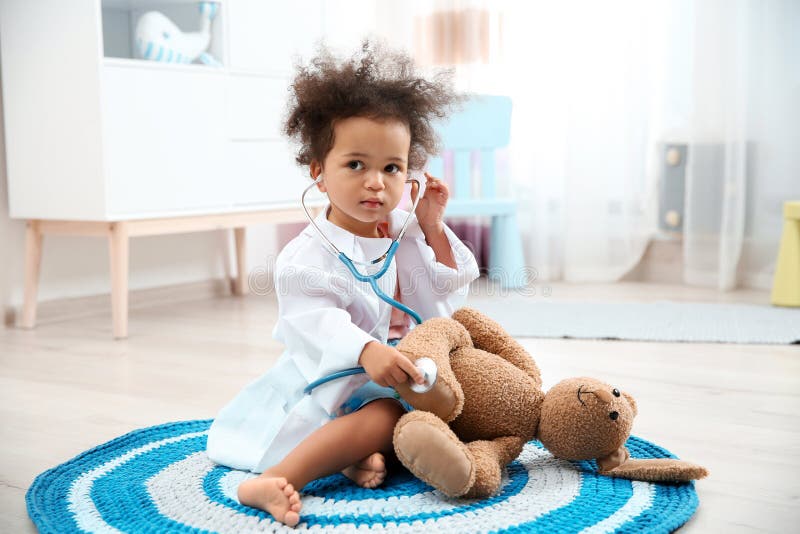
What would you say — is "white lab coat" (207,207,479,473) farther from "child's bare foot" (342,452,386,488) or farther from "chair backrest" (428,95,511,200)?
"chair backrest" (428,95,511,200)

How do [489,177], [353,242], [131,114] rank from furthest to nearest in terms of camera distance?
[489,177], [131,114], [353,242]

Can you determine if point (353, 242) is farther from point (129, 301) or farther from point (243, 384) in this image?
point (129, 301)

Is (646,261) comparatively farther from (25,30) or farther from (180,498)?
(180,498)

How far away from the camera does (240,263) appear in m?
2.94

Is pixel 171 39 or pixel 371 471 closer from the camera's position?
pixel 371 471

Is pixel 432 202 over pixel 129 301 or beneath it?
over

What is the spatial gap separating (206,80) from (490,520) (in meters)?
1.68

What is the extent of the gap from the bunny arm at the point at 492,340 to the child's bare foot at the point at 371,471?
0.21 meters

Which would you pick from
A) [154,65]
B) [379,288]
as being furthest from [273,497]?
[154,65]

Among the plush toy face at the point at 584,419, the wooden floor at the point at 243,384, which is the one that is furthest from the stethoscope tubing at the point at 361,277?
the wooden floor at the point at 243,384

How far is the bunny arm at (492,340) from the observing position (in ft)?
3.92

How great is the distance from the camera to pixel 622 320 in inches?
91.1

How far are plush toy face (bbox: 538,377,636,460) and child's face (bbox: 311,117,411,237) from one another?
12.8 inches

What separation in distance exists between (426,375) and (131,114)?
1425 mm
